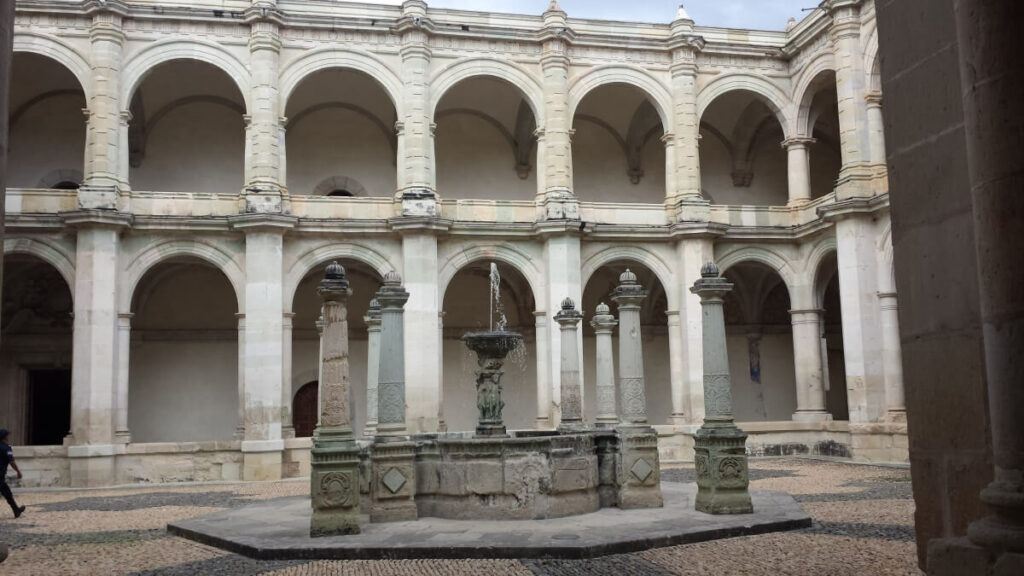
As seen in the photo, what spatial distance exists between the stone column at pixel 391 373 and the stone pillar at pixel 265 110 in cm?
1018

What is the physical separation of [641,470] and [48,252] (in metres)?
14.7

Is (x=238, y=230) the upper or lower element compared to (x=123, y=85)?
lower

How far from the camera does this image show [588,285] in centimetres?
2698

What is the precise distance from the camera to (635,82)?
22734 mm

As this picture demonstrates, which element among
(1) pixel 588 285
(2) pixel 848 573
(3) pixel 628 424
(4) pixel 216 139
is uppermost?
(4) pixel 216 139

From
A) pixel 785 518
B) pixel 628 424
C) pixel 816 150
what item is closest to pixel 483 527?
pixel 628 424

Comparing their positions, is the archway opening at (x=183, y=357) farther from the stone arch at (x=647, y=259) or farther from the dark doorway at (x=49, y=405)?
the stone arch at (x=647, y=259)

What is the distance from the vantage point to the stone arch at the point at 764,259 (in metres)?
22.7

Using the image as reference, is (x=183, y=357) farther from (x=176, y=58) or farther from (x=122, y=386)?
(x=176, y=58)

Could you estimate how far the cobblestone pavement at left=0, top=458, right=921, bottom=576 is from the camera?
7.73 m

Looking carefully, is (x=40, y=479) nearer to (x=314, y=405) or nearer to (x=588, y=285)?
(x=314, y=405)

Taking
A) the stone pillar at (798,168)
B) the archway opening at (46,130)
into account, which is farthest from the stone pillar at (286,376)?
the stone pillar at (798,168)

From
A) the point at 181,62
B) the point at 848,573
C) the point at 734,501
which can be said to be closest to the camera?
the point at 848,573

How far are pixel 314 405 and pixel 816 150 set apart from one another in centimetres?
1709
